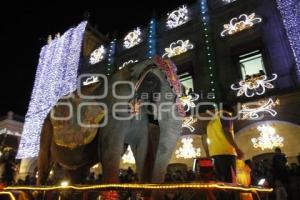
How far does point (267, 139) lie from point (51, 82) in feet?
40.7

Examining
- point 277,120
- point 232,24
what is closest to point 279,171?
point 277,120

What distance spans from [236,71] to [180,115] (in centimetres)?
896

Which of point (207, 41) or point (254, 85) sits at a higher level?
point (207, 41)

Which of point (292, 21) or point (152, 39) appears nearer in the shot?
point (292, 21)

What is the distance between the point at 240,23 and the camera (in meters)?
12.0

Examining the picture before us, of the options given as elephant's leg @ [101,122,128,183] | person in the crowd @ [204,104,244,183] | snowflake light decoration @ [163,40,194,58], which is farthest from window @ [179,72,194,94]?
elephant's leg @ [101,122,128,183]

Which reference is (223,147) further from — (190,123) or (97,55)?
(97,55)

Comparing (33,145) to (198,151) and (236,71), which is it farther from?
(236,71)

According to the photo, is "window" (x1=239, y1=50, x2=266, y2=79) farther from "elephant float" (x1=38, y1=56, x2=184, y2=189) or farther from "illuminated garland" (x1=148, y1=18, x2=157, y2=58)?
"elephant float" (x1=38, y1=56, x2=184, y2=189)

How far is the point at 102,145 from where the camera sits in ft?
10.2

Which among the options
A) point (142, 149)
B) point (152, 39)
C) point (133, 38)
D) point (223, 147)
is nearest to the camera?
point (142, 149)

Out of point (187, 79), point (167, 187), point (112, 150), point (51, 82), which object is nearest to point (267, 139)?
point (187, 79)

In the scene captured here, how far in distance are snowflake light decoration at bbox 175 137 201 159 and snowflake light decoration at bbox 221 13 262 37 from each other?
4.82 m

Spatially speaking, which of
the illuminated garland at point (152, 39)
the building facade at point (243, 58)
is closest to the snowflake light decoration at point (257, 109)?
the building facade at point (243, 58)
